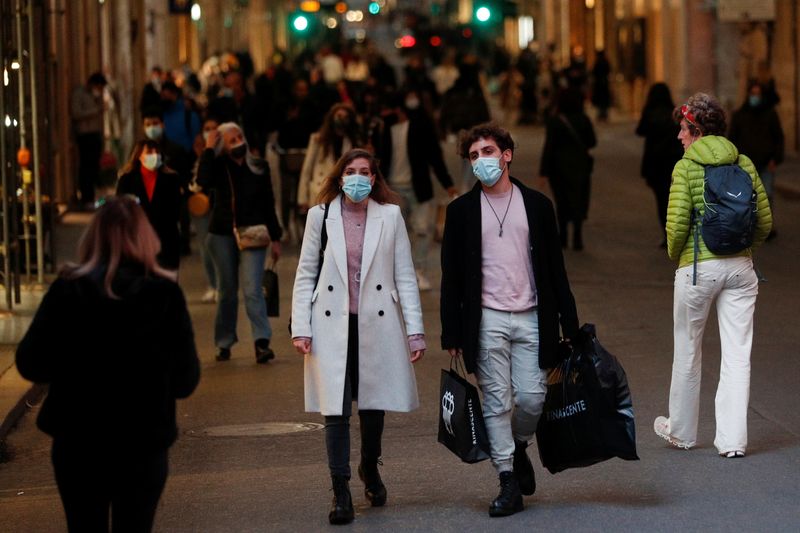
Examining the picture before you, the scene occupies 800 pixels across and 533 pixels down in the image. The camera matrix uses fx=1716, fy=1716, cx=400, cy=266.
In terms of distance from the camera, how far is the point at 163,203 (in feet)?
41.1

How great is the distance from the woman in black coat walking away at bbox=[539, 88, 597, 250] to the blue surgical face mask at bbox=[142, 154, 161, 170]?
22.4ft

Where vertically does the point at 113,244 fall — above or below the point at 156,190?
above

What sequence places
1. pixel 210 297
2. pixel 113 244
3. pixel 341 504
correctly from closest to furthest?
pixel 113 244 < pixel 341 504 < pixel 210 297

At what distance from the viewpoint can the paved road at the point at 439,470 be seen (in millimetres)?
7492

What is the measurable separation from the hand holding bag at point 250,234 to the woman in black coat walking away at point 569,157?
264 inches

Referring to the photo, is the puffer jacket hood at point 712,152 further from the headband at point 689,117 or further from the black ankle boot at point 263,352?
the black ankle boot at point 263,352

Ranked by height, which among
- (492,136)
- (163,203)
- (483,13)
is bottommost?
(163,203)

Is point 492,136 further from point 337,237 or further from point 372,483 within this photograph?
point 372,483

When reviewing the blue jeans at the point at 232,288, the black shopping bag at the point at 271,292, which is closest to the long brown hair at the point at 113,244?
the black shopping bag at the point at 271,292

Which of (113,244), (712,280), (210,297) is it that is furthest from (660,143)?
(113,244)

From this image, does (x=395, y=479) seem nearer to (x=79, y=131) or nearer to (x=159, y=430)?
(x=159, y=430)

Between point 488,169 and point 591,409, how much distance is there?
1.14 meters

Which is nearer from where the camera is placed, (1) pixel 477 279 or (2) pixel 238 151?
(1) pixel 477 279

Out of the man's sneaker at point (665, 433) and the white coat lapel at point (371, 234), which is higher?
the white coat lapel at point (371, 234)
